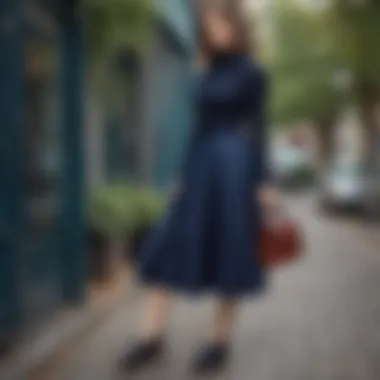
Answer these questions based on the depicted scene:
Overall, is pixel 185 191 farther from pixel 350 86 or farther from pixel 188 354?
pixel 350 86

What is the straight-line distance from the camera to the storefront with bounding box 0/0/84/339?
601 cm

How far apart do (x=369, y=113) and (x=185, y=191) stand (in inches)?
952

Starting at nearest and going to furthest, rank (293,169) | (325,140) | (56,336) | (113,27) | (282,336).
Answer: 1. (56,336)
2. (282,336)
3. (113,27)
4. (293,169)
5. (325,140)

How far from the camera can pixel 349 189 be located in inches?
1058

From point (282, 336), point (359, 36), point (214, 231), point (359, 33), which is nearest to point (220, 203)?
point (214, 231)

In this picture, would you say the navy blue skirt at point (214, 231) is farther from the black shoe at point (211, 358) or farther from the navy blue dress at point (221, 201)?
the black shoe at point (211, 358)

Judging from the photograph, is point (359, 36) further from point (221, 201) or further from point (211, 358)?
point (211, 358)

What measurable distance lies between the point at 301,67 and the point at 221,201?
32072mm

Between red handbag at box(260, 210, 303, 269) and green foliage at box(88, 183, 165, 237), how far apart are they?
12.5 ft

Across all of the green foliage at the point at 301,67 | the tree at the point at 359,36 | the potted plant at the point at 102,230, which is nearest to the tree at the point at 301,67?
the green foliage at the point at 301,67

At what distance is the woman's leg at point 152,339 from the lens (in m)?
5.21

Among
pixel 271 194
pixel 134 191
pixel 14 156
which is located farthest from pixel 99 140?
pixel 271 194

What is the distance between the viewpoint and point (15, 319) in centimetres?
614

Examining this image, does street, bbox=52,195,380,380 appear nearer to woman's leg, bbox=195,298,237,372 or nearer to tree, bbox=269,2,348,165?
woman's leg, bbox=195,298,237,372
